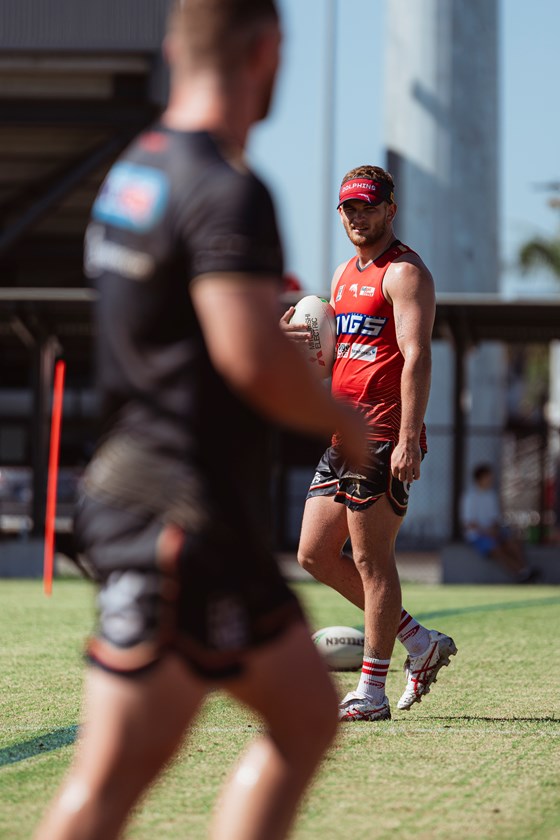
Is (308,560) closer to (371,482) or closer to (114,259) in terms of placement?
(371,482)

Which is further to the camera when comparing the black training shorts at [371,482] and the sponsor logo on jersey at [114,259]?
the black training shorts at [371,482]

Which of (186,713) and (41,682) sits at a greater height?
(186,713)

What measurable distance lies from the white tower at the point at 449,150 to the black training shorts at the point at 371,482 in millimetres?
18508

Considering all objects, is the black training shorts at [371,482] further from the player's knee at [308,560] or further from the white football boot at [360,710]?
the white football boot at [360,710]

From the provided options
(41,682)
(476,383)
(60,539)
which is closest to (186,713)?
(41,682)

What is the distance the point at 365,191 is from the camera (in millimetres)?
5738

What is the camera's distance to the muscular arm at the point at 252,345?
94.7 inches

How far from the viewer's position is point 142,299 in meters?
2.51

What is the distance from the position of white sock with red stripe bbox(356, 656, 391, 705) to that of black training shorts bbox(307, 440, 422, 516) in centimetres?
61

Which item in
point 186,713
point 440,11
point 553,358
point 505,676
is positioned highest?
point 440,11

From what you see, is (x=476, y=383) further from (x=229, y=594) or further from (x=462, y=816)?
(x=229, y=594)

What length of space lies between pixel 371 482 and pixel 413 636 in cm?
79

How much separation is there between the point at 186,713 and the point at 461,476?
16127mm

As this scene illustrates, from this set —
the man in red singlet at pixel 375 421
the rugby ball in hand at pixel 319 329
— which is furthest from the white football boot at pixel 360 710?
the rugby ball in hand at pixel 319 329
